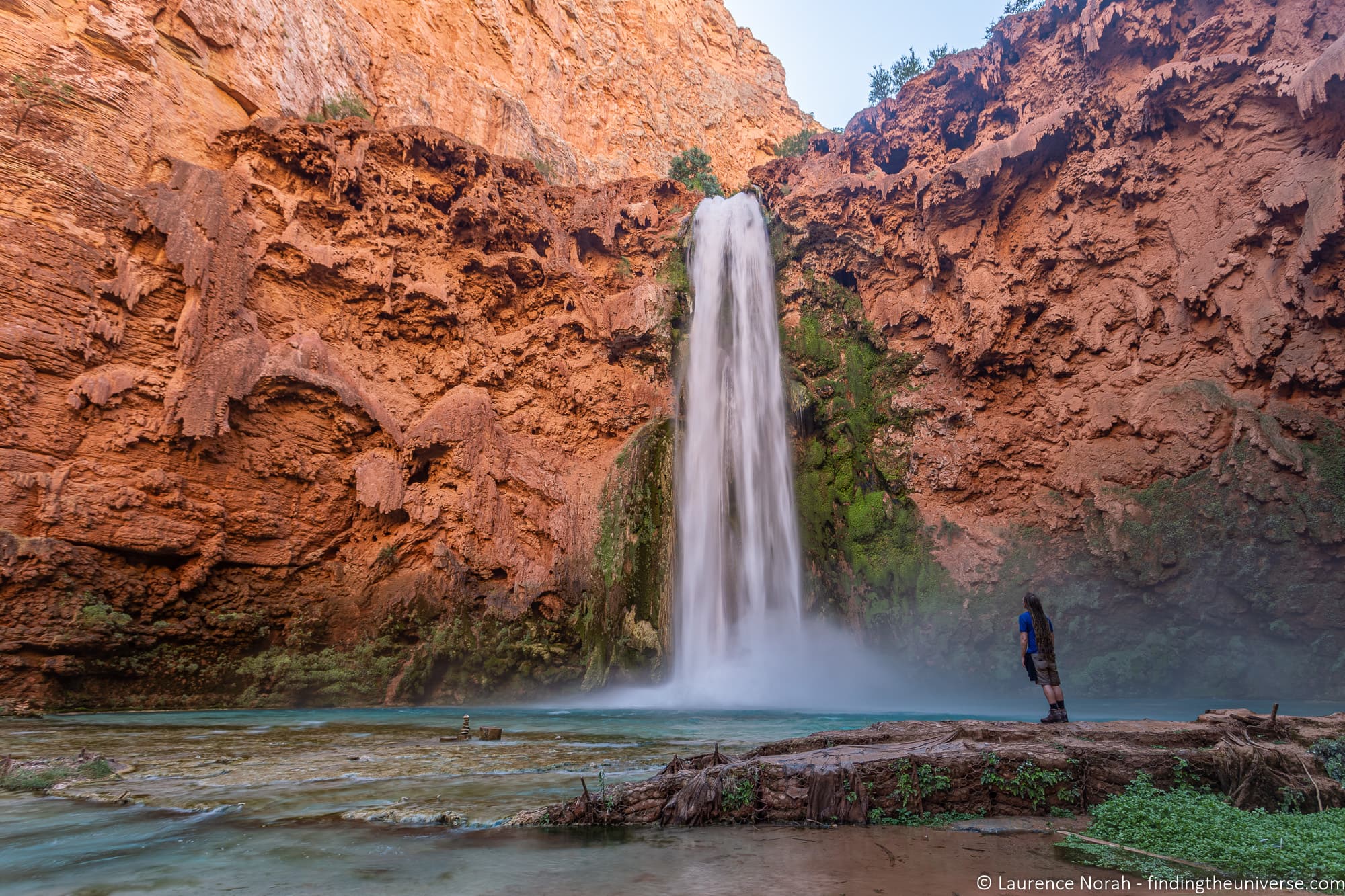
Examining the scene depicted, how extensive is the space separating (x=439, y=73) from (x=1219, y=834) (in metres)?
28.5

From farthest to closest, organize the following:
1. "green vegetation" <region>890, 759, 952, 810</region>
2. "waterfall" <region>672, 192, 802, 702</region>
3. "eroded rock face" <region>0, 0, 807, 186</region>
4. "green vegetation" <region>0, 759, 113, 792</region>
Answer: "waterfall" <region>672, 192, 802, 702</region>
"eroded rock face" <region>0, 0, 807, 186</region>
"green vegetation" <region>0, 759, 113, 792</region>
"green vegetation" <region>890, 759, 952, 810</region>

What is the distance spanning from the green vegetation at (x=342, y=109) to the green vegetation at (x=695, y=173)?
38.8 feet

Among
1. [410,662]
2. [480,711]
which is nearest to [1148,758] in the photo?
[480,711]

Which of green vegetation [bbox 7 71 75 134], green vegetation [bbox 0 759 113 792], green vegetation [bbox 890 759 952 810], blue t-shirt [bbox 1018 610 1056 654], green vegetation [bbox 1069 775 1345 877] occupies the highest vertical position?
green vegetation [bbox 7 71 75 134]

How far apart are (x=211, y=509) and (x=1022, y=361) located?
65.4ft

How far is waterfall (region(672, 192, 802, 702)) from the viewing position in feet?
53.8

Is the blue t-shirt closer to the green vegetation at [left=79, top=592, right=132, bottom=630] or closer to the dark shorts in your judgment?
the dark shorts

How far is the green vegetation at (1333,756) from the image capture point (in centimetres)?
390

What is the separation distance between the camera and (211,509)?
44.8 feet

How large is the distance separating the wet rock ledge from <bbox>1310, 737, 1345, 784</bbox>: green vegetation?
9cm

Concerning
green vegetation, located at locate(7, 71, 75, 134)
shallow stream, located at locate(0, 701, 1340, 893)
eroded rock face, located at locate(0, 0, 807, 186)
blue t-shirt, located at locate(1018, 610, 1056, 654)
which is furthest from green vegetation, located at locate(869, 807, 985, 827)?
green vegetation, located at locate(7, 71, 75, 134)

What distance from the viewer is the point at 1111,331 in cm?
1705

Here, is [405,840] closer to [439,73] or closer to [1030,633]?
[1030,633]

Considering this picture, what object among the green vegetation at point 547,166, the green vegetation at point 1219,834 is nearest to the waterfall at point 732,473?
the green vegetation at point 547,166
